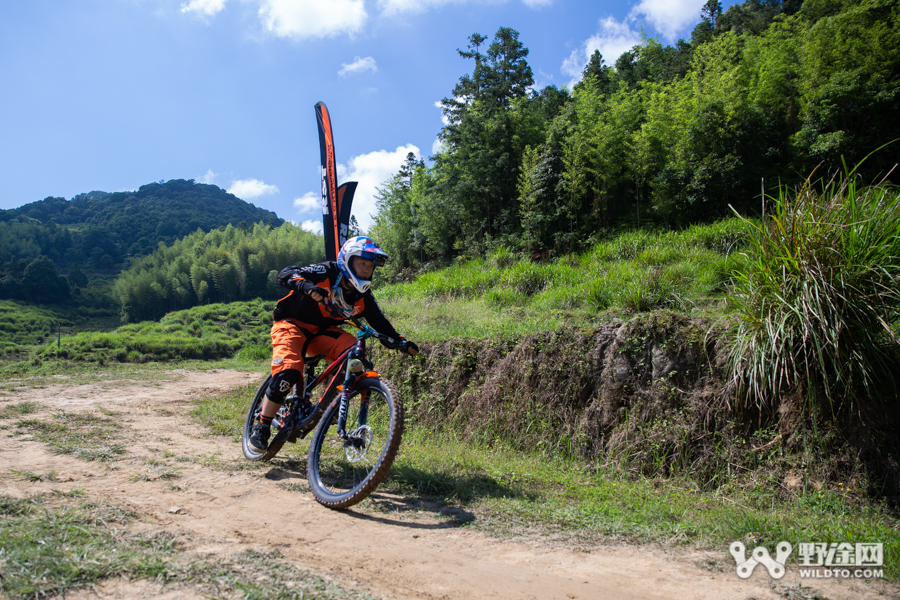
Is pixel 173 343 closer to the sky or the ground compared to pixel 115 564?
closer to the ground

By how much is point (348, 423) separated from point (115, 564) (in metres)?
1.83

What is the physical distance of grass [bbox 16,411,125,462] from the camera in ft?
13.5

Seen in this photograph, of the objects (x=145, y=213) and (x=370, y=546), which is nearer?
(x=370, y=546)

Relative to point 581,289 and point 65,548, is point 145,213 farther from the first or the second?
point 65,548

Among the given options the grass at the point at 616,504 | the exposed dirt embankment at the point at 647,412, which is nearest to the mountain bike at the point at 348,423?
the grass at the point at 616,504

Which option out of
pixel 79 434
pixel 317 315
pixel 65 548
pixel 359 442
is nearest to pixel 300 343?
pixel 317 315

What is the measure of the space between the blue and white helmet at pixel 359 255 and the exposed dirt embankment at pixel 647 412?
230cm

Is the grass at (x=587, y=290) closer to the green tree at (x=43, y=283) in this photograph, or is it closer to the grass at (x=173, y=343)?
the grass at (x=173, y=343)

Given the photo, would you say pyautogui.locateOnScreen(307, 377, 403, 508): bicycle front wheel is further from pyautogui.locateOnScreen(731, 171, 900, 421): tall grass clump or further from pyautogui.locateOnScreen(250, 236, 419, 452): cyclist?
pyautogui.locateOnScreen(731, 171, 900, 421): tall grass clump

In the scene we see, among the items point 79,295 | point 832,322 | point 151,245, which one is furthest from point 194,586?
point 151,245

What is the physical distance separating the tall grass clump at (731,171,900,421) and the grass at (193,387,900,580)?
726 mm

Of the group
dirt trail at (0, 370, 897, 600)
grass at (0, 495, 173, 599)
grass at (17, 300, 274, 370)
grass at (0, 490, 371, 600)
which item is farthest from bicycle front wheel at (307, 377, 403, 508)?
grass at (17, 300, 274, 370)

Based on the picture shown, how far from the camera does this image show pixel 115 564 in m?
1.94

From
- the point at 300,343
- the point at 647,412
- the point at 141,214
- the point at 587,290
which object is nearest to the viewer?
the point at 300,343
